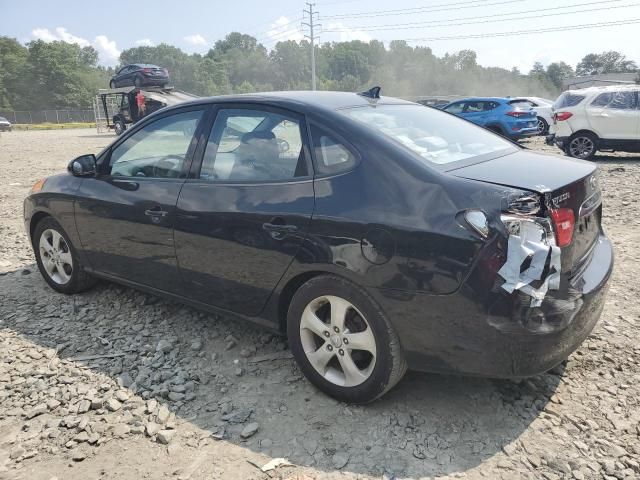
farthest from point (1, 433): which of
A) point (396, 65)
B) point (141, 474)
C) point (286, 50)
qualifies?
point (286, 50)

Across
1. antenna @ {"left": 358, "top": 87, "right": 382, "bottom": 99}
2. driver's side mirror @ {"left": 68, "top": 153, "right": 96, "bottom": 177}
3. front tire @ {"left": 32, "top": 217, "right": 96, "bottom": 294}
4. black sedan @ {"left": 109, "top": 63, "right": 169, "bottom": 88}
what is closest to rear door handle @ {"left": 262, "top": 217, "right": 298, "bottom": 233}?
antenna @ {"left": 358, "top": 87, "right": 382, "bottom": 99}

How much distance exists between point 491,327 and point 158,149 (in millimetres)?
2594

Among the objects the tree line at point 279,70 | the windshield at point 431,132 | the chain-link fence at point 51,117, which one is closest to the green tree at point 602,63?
the tree line at point 279,70

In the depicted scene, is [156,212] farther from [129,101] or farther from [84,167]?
[129,101]

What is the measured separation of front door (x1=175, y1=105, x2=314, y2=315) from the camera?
2840mm

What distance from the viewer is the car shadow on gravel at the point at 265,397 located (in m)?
2.51

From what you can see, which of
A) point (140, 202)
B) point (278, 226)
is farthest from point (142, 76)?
point (278, 226)

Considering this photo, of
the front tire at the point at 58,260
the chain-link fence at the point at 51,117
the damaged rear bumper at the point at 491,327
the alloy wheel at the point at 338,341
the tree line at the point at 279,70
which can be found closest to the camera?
the damaged rear bumper at the point at 491,327

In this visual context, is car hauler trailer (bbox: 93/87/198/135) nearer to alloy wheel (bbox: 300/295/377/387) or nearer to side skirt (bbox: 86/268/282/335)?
side skirt (bbox: 86/268/282/335)

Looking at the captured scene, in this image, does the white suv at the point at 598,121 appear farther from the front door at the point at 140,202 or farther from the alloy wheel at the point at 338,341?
the alloy wheel at the point at 338,341

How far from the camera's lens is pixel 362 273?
99.9 inches

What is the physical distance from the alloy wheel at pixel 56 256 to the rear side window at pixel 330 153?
103 inches

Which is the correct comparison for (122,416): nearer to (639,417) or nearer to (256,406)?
(256,406)

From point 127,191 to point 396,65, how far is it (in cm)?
11498
